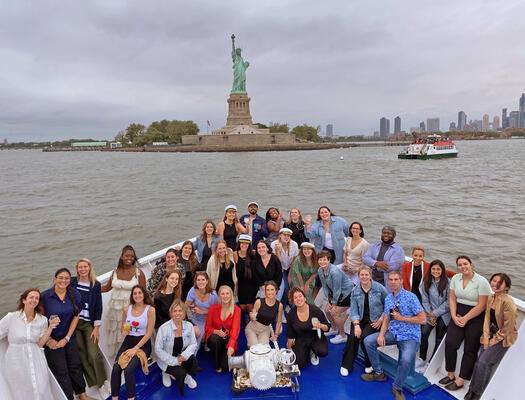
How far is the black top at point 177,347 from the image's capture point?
13.0 ft

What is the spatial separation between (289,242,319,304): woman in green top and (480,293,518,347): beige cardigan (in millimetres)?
2003

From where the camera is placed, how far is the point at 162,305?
168 inches

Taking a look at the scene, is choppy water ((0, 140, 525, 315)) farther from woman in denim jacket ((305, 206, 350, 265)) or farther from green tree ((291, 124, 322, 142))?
green tree ((291, 124, 322, 142))

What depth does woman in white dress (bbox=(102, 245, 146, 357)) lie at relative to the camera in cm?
420

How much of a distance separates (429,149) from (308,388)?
53.7 meters

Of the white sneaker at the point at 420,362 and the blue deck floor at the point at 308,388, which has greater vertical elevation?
the white sneaker at the point at 420,362

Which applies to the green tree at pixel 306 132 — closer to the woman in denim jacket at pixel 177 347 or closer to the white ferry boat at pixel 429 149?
the white ferry boat at pixel 429 149

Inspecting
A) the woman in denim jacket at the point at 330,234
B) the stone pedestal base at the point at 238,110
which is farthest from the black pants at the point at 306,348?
the stone pedestal base at the point at 238,110

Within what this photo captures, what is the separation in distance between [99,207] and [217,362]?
62.2 ft

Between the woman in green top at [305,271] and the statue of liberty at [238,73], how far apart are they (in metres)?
79.9

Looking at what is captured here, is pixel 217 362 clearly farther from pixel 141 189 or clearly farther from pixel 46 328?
pixel 141 189

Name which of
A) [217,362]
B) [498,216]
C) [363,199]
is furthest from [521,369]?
[363,199]

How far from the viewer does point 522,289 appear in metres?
9.35

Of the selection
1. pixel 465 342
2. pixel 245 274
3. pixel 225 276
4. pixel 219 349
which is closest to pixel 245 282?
pixel 245 274
